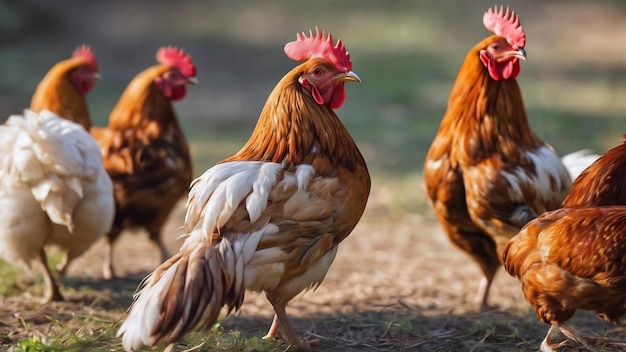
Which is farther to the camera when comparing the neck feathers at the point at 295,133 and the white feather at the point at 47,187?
the white feather at the point at 47,187

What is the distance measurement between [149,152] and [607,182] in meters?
3.29

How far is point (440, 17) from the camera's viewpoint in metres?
17.2

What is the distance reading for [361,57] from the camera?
14.7m

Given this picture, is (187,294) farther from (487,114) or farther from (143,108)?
(143,108)

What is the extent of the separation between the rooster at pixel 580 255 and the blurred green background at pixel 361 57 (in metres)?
4.29

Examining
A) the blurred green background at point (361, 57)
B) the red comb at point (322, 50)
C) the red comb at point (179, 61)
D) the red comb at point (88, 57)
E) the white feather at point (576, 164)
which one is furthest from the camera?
the blurred green background at point (361, 57)

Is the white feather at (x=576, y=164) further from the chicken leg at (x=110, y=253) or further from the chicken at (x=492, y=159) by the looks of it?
the chicken leg at (x=110, y=253)

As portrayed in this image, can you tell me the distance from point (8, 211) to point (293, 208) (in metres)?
2.04

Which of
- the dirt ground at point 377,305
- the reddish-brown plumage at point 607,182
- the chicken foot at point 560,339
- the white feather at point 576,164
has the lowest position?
the dirt ground at point 377,305

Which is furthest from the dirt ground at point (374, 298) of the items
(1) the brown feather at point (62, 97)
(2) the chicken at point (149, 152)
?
(1) the brown feather at point (62, 97)

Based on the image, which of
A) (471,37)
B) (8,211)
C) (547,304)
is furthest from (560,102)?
(8,211)

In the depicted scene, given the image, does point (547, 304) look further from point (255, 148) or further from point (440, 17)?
point (440, 17)

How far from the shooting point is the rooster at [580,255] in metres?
3.73

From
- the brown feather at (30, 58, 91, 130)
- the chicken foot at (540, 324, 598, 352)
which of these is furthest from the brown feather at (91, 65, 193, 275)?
the chicken foot at (540, 324, 598, 352)
